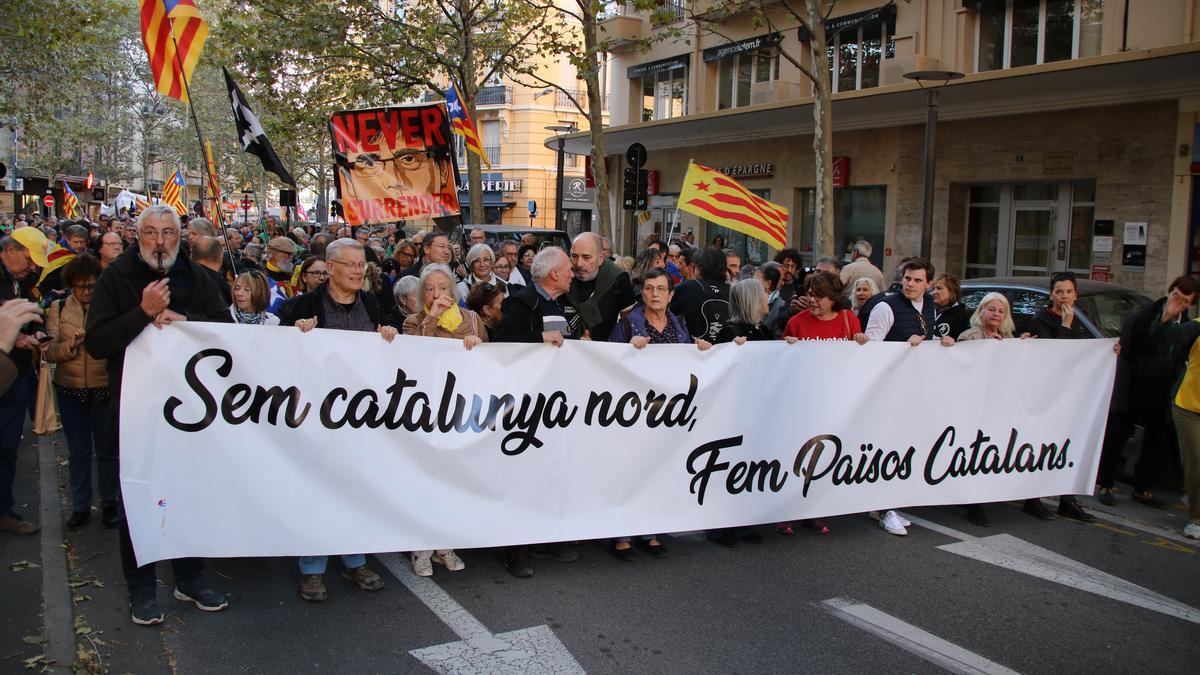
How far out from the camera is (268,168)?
9.03m

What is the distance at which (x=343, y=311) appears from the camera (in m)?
5.18

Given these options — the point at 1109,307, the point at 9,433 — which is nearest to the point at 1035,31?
the point at 1109,307

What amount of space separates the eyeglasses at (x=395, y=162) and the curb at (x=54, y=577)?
4.20 metres

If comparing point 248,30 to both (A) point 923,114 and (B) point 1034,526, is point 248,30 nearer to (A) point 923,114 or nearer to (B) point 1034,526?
(A) point 923,114

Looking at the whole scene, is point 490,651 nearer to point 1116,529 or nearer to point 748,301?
point 748,301

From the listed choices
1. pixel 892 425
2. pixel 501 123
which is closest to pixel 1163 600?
pixel 892 425

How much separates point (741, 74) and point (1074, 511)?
2066cm

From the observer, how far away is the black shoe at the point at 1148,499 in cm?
709

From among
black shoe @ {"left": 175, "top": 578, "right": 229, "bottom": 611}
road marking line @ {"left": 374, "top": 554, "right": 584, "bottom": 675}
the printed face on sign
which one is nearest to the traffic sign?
the printed face on sign

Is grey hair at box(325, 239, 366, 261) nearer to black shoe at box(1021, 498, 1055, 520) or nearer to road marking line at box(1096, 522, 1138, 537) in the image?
black shoe at box(1021, 498, 1055, 520)

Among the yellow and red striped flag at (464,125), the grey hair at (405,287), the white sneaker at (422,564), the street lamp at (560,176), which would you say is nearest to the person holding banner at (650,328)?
the white sneaker at (422,564)

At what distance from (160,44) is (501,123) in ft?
148

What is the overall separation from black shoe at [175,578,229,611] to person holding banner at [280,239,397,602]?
1.29 feet

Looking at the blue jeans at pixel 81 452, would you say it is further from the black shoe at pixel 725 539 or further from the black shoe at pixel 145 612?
the black shoe at pixel 725 539
